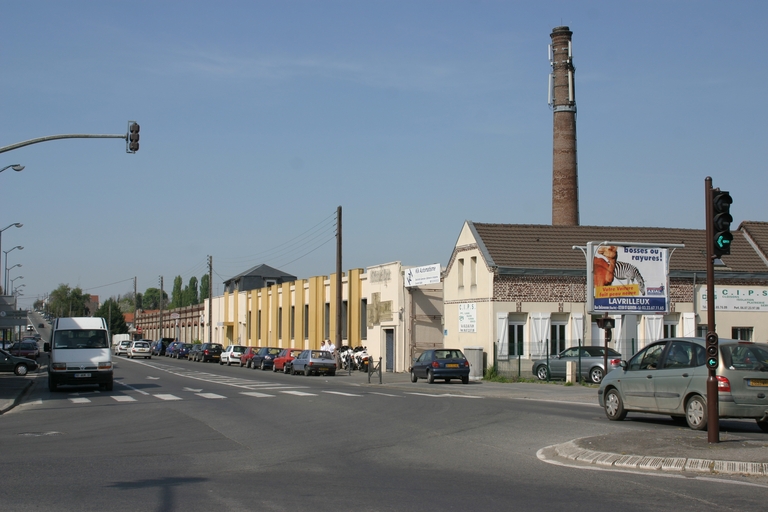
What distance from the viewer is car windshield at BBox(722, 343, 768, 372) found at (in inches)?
551

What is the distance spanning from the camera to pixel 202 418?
18.3 meters

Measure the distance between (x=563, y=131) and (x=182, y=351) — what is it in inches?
1598

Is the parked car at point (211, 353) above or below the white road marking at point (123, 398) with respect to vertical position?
below

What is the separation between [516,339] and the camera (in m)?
38.7

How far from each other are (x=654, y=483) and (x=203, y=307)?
91343mm

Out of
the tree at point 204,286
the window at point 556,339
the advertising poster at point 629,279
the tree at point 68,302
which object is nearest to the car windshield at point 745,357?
the advertising poster at point 629,279

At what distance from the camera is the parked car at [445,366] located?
3284 centimetres

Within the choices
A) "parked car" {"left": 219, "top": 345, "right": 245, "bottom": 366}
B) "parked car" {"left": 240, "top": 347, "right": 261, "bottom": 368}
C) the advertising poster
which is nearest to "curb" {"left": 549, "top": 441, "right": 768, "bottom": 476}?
the advertising poster

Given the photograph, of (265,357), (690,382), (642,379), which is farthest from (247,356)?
(690,382)

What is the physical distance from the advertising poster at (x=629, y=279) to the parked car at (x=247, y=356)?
28471 millimetres

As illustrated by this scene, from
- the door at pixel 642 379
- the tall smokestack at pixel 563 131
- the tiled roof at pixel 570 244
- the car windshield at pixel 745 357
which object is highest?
the tall smokestack at pixel 563 131

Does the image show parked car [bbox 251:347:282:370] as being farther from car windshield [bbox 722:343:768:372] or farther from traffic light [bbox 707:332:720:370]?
traffic light [bbox 707:332:720:370]

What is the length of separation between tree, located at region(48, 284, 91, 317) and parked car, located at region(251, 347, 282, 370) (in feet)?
389

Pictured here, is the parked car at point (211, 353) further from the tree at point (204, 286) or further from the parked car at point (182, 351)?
the tree at point (204, 286)
